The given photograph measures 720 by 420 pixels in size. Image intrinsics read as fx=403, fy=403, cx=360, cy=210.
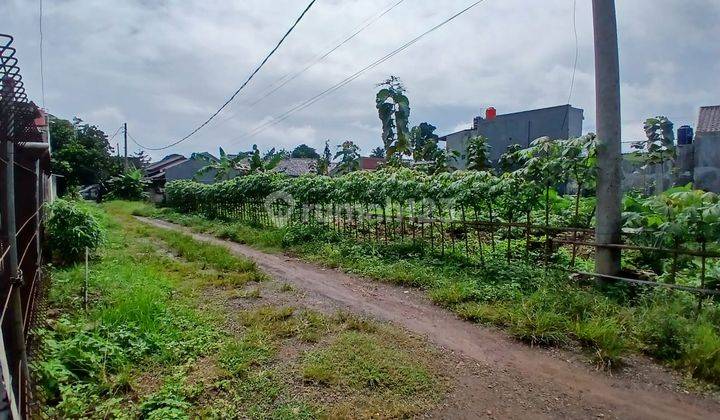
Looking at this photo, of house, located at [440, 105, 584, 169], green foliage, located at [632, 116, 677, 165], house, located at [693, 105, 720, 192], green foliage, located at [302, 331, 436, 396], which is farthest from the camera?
house, located at [440, 105, 584, 169]

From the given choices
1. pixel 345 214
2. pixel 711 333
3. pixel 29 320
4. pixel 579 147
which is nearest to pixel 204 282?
pixel 29 320

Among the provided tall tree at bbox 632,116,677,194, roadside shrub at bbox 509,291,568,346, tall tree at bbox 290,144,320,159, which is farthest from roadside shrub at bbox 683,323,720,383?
tall tree at bbox 290,144,320,159

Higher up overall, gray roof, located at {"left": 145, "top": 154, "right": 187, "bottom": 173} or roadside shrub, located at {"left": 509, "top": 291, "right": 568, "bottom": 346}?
gray roof, located at {"left": 145, "top": 154, "right": 187, "bottom": 173}

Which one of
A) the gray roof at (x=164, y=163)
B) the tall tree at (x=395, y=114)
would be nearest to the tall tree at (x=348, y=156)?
the tall tree at (x=395, y=114)

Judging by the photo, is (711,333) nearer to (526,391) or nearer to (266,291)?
(526,391)

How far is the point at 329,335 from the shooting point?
4.81m

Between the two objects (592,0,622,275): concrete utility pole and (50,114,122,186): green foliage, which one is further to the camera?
(50,114,122,186): green foliage

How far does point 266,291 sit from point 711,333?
5819mm

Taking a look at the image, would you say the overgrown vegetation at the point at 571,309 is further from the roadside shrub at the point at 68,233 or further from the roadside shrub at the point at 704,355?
the roadside shrub at the point at 68,233

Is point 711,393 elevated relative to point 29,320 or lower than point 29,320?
lower

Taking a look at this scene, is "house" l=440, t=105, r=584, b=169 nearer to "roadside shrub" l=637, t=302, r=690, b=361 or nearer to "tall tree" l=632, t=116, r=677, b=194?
"tall tree" l=632, t=116, r=677, b=194

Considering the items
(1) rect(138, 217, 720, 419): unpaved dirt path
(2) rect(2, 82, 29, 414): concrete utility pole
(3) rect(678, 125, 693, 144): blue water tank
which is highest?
(3) rect(678, 125, 693, 144): blue water tank

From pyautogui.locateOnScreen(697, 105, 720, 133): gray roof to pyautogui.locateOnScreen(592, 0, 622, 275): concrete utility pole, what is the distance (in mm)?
21076

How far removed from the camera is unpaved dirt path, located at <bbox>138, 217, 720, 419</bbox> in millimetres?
3395
